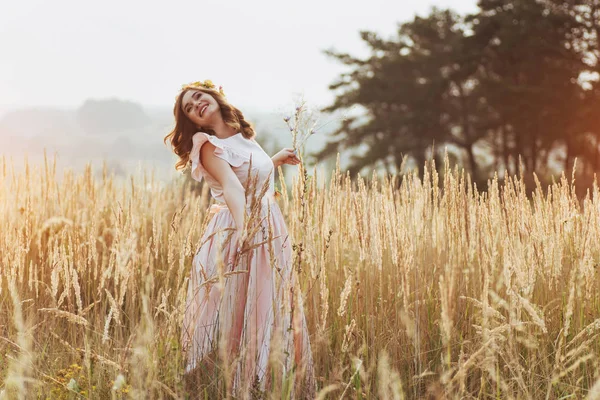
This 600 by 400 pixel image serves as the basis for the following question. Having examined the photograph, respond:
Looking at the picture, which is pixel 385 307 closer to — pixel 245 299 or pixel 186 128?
pixel 245 299

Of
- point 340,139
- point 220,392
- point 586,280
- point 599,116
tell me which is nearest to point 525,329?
point 586,280

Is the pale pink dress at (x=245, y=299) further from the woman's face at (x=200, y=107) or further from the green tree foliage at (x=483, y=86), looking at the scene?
the green tree foliage at (x=483, y=86)

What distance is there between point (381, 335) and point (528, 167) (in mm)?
16112

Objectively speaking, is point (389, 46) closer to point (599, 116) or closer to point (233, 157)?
point (599, 116)

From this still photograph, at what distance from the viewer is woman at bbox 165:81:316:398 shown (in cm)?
185

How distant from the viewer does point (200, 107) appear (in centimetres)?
277

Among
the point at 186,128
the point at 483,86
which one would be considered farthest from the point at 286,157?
the point at 483,86

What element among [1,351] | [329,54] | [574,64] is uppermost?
[329,54]

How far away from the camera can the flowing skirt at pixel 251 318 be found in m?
1.57

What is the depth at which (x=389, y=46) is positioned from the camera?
19688 mm

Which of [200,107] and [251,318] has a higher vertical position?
[200,107]

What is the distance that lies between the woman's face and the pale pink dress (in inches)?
6.2

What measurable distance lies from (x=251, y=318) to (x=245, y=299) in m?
0.22

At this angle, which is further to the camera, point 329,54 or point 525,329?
point 329,54
